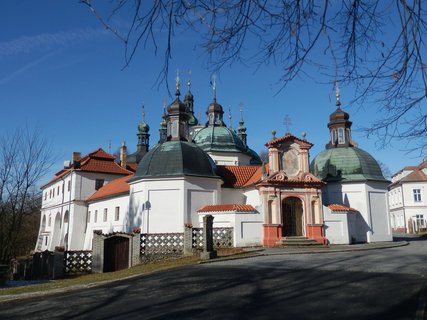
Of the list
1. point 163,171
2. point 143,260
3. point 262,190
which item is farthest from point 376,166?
point 143,260


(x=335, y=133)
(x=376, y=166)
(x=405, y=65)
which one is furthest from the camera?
(x=335, y=133)

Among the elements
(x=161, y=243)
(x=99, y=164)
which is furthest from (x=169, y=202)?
(x=99, y=164)

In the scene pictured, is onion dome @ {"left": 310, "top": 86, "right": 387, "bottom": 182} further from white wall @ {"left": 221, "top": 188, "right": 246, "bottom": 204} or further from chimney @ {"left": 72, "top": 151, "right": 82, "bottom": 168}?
chimney @ {"left": 72, "top": 151, "right": 82, "bottom": 168}

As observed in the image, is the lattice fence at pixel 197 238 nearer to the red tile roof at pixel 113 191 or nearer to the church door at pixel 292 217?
the church door at pixel 292 217

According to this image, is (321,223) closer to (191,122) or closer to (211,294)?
(211,294)

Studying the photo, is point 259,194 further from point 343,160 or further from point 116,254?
point 116,254

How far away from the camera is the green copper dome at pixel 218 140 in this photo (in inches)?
1518

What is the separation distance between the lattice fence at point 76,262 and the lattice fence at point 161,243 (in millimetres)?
2930

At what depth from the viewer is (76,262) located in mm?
Answer: 21234

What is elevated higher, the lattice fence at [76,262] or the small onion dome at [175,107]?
the small onion dome at [175,107]

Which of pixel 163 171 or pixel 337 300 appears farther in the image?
pixel 163 171

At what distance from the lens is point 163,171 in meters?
27.2

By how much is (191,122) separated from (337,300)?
48.3 meters

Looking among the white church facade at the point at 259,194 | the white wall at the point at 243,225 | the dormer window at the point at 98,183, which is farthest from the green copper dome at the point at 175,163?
the dormer window at the point at 98,183
